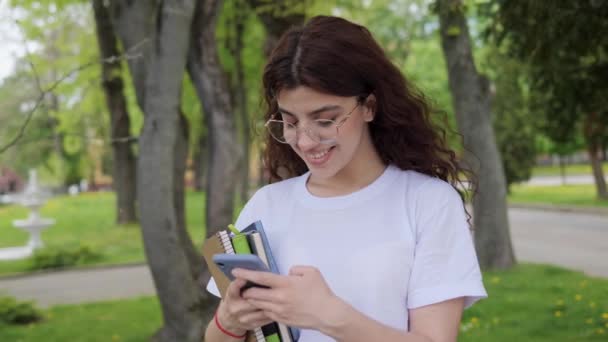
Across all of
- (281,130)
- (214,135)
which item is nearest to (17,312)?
(214,135)

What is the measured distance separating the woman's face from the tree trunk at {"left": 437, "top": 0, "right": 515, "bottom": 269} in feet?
28.6

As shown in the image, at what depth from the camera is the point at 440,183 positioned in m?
2.12

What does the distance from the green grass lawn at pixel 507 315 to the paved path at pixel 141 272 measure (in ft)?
4.07

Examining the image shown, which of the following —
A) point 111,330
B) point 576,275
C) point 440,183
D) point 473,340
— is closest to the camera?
point 440,183

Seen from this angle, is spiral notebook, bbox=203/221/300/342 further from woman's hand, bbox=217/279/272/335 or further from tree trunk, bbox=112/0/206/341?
tree trunk, bbox=112/0/206/341

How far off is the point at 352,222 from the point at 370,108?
0.35m

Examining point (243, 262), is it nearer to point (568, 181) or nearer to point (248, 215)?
point (248, 215)

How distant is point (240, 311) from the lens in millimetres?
1922

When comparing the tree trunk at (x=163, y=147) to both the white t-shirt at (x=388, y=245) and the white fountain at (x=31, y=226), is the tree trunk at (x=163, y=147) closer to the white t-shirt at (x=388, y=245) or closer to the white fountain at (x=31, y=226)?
the white t-shirt at (x=388, y=245)

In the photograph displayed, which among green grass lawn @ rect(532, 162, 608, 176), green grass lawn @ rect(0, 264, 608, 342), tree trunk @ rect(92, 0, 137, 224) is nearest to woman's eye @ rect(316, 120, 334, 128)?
green grass lawn @ rect(0, 264, 608, 342)

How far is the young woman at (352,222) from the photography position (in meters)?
1.83

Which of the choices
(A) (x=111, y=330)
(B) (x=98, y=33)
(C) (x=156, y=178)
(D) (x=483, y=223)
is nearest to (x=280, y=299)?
(C) (x=156, y=178)

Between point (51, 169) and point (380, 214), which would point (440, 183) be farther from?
point (51, 169)

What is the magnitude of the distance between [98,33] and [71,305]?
7.97 meters
